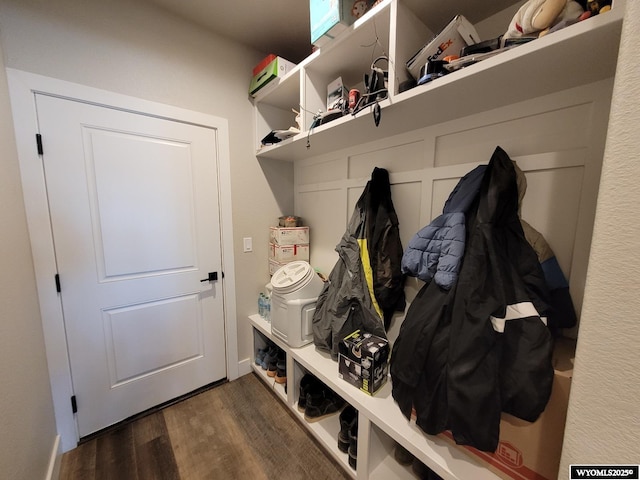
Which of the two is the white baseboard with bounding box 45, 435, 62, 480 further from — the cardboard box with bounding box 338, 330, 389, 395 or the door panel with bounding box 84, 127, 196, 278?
the cardboard box with bounding box 338, 330, 389, 395

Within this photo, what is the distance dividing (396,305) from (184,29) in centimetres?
220

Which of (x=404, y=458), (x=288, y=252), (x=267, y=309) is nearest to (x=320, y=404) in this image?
(x=404, y=458)

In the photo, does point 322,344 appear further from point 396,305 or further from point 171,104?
point 171,104

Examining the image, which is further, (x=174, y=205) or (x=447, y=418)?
(x=174, y=205)

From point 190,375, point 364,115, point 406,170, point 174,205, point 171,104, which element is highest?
point 171,104

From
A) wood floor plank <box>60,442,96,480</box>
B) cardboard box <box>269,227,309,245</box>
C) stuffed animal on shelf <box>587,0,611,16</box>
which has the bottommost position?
wood floor plank <box>60,442,96,480</box>

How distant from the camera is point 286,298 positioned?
1.49 metres

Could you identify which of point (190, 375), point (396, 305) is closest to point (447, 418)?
point (396, 305)

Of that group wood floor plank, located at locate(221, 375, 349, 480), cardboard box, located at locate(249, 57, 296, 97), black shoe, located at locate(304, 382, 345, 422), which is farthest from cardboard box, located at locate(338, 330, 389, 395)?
cardboard box, located at locate(249, 57, 296, 97)

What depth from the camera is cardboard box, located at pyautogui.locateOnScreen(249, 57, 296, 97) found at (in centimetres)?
155

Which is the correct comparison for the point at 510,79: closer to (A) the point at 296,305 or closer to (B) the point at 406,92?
(B) the point at 406,92

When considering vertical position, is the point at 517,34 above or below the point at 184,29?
below

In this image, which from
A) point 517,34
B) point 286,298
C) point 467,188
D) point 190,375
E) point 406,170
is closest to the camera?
point 517,34

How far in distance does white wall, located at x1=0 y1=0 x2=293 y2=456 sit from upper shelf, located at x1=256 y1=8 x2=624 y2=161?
2.86 feet
